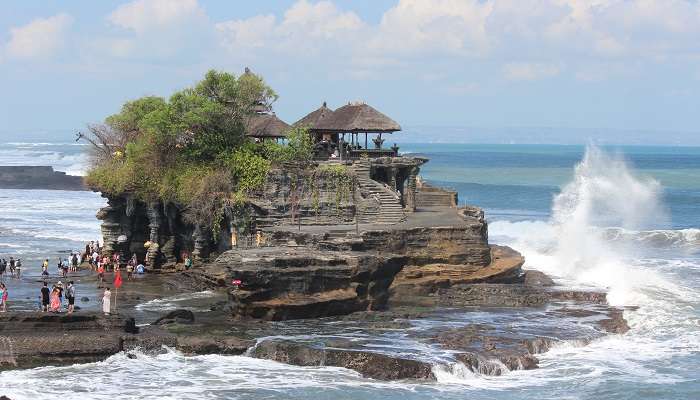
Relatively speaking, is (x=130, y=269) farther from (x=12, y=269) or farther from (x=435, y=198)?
(x=435, y=198)

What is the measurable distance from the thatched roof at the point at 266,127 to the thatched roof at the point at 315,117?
49.3 inches

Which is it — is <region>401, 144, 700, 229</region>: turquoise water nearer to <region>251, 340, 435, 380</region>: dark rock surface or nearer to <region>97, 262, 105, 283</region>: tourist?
<region>97, 262, 105, 283</region>: tourist

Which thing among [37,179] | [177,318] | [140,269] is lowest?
[177,318]

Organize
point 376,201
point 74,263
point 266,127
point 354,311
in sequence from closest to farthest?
point 354,311
point 376,201
point 74,263
point 266,127

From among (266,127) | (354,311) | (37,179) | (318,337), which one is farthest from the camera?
(37,179)

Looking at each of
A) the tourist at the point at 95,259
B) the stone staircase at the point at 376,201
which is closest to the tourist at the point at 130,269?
the tourist at the point at 95,259

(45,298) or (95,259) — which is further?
(95,259)

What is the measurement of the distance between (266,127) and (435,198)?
34.0ft

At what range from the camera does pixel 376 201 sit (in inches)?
1799

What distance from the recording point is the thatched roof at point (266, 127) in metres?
49.5

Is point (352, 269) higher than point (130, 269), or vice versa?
point (352, 269)

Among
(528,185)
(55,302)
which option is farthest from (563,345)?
(528,185)

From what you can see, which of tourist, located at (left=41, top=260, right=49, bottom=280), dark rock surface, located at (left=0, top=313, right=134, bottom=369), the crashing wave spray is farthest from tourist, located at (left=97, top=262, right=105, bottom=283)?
the crashing wave spray

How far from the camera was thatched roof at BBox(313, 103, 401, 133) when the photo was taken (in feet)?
160
